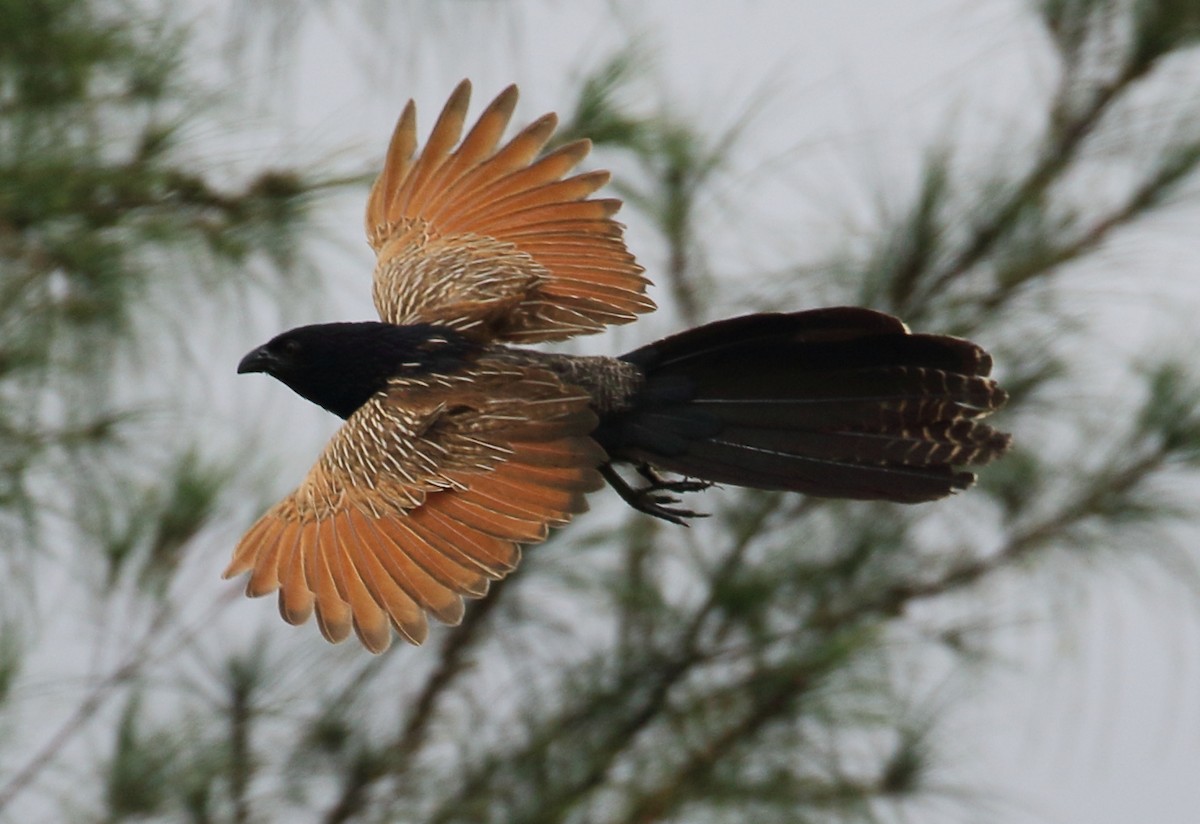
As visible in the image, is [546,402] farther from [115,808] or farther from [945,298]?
[115,808]

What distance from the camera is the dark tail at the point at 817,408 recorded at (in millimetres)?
1476

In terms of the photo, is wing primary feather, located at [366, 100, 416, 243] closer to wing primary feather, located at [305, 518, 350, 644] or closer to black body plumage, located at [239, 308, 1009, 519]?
black body plumage, located at [239, 308, 1009, 519]

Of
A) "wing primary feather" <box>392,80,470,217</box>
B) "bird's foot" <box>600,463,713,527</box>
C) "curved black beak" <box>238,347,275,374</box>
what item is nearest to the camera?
"bird's foot" <box>600,463,713,527</box>

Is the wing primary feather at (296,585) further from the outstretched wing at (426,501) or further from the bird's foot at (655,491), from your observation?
the bird's foot at (655,491)

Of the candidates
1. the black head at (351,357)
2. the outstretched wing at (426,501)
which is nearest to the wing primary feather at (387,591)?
the outstretched wing at (426,501)

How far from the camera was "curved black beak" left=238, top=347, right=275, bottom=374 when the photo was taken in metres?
1.64

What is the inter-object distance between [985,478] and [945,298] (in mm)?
401

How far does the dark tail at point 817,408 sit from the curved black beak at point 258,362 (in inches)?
10.9

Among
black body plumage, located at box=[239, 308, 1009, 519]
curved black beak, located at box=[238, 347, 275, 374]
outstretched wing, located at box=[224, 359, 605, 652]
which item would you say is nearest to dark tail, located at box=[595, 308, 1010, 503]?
black body plumage, located at box=[239, 308, 1009, 519]

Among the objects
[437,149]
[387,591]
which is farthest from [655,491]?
[437,149]

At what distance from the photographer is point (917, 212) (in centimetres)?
258

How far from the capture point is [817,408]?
154 centimetres

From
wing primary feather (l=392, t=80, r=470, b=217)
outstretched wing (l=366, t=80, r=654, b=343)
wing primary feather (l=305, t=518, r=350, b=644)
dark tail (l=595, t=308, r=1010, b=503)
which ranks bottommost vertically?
wing primary feather (l=305, t=518, r=350, b=644)

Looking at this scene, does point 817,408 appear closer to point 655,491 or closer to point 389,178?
point 655,491
